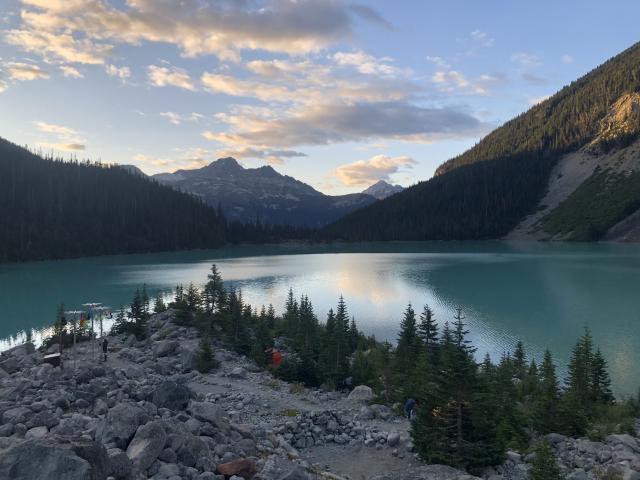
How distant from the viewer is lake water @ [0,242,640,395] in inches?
1941

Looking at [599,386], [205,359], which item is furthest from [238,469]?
[599,386]

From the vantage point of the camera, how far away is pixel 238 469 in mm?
14719

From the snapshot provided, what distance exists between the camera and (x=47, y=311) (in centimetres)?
7162

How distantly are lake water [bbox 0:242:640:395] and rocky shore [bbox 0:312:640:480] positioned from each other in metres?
20.0

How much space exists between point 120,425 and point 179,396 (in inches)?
189

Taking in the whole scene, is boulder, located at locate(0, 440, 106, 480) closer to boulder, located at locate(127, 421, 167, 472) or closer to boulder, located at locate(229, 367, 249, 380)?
boulder, located at locate(127, 421, 167, 472)

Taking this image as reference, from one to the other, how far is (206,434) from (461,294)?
220 feet

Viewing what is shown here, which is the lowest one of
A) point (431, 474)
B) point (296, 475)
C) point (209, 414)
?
point (431, 474)

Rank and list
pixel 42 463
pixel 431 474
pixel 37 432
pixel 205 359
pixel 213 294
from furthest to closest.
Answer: pixel 213 294 < pixel 205 359 < pixel 37 432 < pixel 431 474 < pixel 42 463

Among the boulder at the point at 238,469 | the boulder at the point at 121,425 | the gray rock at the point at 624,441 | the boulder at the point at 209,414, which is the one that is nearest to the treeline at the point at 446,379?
the gray rock at the point at 624,441

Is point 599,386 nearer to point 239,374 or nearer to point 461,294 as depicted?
point 239,374

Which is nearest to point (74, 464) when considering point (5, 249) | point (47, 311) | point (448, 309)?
point (448, 309)

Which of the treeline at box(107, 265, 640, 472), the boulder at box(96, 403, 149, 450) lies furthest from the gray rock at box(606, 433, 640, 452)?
the boulder at box(96, 403, 149, 450)

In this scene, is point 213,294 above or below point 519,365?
above
